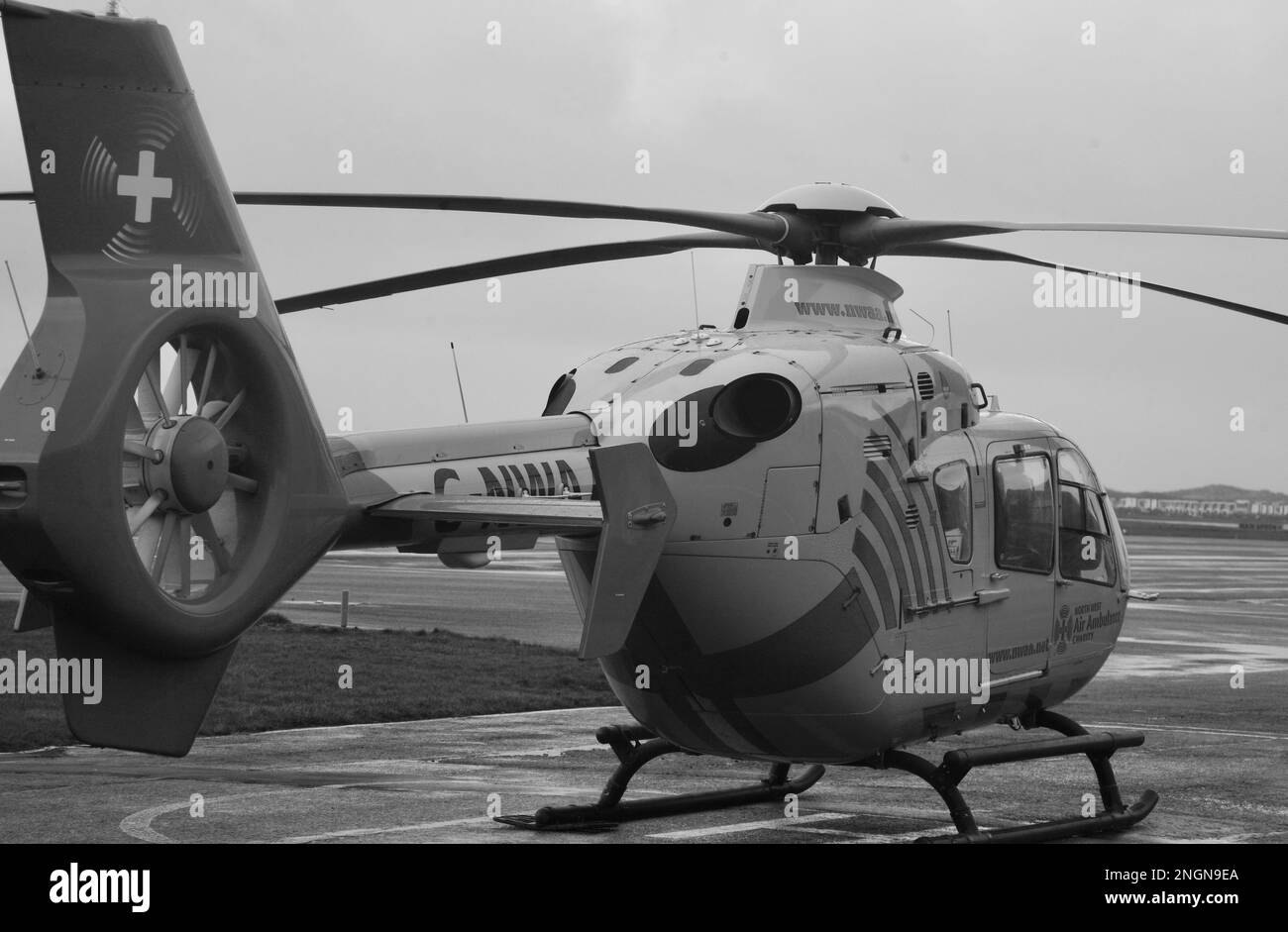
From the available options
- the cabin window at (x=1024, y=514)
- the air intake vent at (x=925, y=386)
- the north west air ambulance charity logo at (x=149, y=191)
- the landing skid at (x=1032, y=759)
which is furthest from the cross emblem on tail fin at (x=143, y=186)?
the cabin window at (x=1024, y=514)

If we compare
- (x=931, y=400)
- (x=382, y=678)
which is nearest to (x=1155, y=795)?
(x=931, y=400)

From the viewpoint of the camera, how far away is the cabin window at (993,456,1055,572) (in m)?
11.9

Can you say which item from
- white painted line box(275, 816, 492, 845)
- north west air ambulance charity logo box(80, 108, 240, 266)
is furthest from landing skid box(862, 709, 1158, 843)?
north west air ambulance charity logo box(80, 108, 240, 266)

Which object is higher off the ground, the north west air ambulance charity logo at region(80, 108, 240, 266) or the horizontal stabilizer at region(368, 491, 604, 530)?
the north west air ambulance charity logo at region(80, 108, 240, 266)

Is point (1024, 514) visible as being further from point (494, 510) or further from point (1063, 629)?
point (494, 510)

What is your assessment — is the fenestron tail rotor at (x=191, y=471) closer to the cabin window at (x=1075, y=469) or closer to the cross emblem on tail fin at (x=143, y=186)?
the cross emblem on tail fin at (x=143, y=186)

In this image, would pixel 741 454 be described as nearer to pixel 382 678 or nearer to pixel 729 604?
pixel 729 604

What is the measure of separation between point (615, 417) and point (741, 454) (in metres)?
0.86

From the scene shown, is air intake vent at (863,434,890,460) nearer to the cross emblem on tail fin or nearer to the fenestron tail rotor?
the fenestron tail rotor

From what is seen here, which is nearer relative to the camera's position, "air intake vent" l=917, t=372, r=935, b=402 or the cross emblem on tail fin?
the cross emblem on tail fin

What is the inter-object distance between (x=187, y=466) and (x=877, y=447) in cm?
510

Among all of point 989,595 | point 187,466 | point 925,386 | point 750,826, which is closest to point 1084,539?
point 989,595

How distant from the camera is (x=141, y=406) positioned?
7340 millimetres
